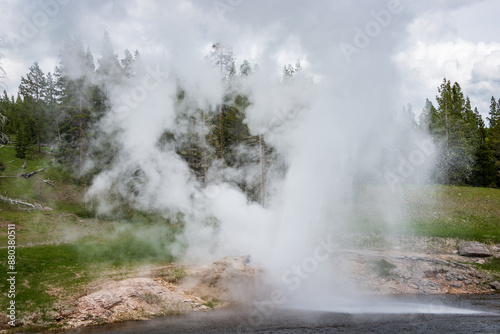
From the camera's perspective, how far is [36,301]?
630 inches

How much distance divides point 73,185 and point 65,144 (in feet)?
19.7

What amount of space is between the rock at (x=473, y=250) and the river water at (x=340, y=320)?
6104 mm

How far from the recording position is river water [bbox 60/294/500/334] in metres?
14.0

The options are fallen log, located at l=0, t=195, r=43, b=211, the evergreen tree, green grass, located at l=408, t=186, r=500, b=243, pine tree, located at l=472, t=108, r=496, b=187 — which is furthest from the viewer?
pine tree, located at l=472, t=108, r=496, b=187

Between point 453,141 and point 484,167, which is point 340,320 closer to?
point 453,141

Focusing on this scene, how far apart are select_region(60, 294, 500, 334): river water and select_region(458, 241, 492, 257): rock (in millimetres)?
6104

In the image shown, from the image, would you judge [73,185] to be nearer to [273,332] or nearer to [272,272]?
[272,272]

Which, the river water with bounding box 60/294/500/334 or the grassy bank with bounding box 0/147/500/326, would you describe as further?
the grassy bank with bounding box 0/147/500/326

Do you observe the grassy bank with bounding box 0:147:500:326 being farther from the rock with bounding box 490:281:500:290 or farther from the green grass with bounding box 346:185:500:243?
the rock with bounding box 490:281:500:290

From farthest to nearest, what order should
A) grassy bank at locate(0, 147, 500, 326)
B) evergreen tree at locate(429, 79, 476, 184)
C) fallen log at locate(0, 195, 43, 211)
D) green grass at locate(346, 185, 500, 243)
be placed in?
evergreen tree at locate(429, 79, 476, 184), fallen log at locate(0, 195, 43, 211), green grass at locate(346, 185, 500, 243), grassy bank at locate(0, 147, 500, 326)

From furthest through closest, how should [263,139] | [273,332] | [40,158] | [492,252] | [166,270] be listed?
1. [40,158]
2. [263,139]
3. [492,252]
4. [166,270]
5. [273,332]

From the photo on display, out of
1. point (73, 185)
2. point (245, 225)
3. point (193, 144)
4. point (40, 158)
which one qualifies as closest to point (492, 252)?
point (245, 225)

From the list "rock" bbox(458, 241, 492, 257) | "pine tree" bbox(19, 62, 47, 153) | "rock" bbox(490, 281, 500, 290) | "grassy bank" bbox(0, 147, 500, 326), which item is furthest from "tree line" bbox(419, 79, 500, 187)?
"pine tree" bbox(19, 62, 47, 153)

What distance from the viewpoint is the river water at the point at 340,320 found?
45.9 ft
